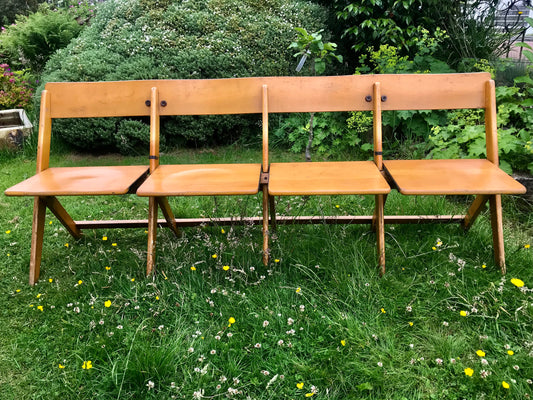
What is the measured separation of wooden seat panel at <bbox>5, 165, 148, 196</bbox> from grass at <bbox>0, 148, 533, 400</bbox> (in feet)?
1.66

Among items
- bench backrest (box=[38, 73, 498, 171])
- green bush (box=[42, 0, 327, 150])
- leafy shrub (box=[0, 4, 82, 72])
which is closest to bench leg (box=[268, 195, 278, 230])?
bench backrest (box=[38, 73, 498, 171])

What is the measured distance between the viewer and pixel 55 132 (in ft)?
16.4

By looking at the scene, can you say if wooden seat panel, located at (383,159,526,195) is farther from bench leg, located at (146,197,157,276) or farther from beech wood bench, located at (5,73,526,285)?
bench leg, located at (146,197,157,276)

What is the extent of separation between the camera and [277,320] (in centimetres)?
218

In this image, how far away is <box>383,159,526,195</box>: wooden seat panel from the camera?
7.72 feet

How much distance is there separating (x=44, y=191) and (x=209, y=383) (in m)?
1.43

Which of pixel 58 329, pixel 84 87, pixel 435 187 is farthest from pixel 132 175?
pixel 435 187

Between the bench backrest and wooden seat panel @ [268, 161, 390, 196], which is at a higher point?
the bench backrest

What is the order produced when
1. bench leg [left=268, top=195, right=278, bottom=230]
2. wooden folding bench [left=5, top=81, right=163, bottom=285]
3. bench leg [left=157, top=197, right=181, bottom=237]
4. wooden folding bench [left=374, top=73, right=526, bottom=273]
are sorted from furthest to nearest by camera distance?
bench leg [left=268, top=195, right=278, bottom=230]
bench leg [left=157, top=197, right=181, bottom=237]
wooden folding bench [left=5, top=81, right=163, bottom=285]
wooden folding bench [left=374, top=73, right=526, bottom=273]

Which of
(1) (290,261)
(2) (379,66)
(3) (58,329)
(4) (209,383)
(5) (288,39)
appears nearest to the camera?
(4) (209,383)

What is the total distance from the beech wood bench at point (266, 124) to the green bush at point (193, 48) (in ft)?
6.03

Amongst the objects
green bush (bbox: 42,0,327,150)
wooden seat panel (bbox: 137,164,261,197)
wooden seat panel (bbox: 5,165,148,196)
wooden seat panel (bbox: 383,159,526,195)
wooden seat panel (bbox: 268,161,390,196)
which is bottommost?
wooden seat panel (bbox: 383,159,526,195)

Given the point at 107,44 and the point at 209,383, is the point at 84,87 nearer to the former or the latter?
the point at 209,383

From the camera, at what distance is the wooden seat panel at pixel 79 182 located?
8.04ft
